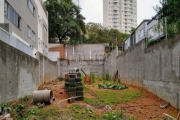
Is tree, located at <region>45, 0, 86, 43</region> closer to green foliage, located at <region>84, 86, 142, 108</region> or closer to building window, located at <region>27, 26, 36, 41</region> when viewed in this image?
building window, located at <region>27, 26, 36, 41</region>

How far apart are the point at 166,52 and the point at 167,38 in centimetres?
65

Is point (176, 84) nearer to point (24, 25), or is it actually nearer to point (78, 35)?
point (24, 25)

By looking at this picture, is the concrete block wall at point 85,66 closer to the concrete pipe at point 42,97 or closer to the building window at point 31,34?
the building window at point 31,34

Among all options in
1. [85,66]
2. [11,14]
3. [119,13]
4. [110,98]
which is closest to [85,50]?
[85,66]

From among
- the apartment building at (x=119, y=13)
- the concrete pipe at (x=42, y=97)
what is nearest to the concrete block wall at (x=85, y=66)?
the concrete pipe at (x=42, y=97)

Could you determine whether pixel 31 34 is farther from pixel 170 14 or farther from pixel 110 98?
pixel 170 14

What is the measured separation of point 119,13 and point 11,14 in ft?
280

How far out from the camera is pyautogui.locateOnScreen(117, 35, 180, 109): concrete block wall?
8.48m

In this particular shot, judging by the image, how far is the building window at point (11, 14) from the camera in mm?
14361

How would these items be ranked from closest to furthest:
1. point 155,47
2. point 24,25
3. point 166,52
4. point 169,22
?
point 166,52, point 169,22, point 155,47, point 24,25

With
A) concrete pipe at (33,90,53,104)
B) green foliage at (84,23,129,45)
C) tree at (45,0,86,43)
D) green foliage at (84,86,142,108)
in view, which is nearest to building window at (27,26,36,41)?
green foliage at (84,86,142,108)

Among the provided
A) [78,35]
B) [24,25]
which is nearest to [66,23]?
[78,35]

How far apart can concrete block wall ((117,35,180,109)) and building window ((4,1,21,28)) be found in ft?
28.7

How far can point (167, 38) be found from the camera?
31.6ft
